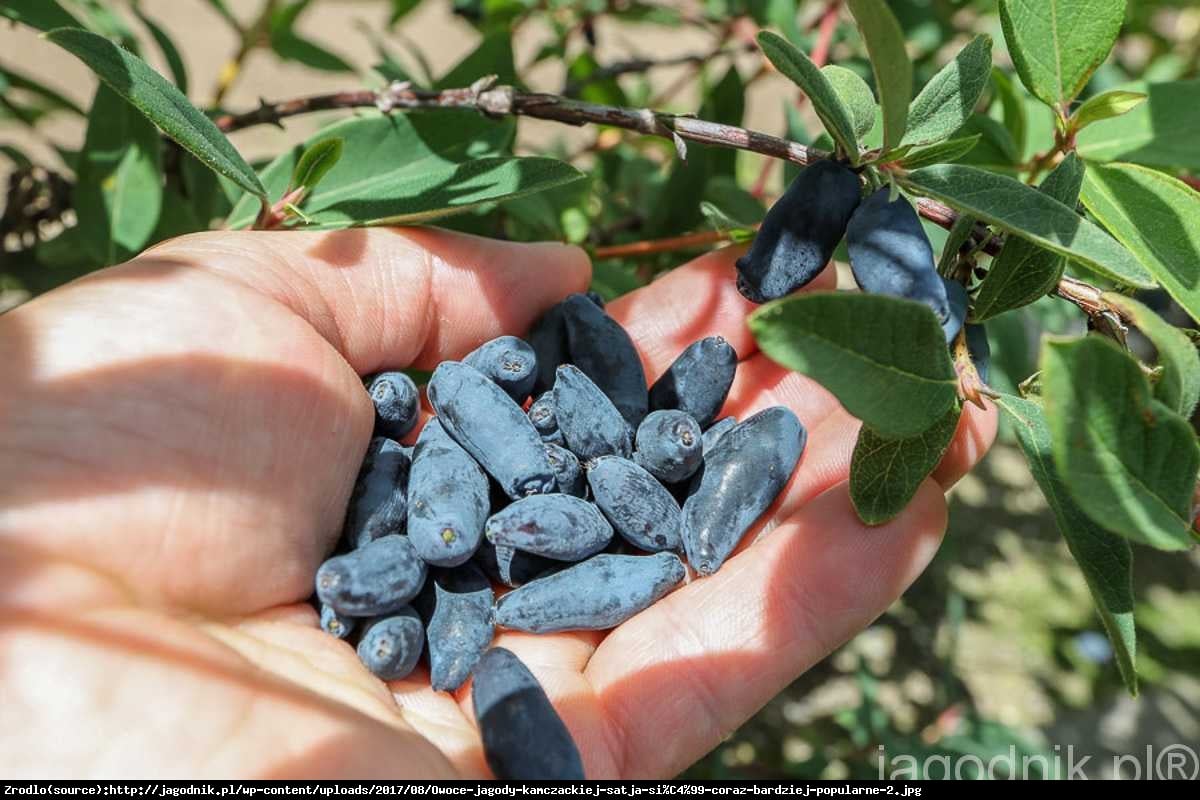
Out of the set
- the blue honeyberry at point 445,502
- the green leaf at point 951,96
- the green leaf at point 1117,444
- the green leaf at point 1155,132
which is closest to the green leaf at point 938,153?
the green leaf at point 951,96

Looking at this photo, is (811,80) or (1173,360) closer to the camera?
(1173,360)

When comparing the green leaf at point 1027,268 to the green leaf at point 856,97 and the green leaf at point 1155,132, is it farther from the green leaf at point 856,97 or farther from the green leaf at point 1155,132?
the green leaf at point 1155,132

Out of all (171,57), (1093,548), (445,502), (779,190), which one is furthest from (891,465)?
(171,57)

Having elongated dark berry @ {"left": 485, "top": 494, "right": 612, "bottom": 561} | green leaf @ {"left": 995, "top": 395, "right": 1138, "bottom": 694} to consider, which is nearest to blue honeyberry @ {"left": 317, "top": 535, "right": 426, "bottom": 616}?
elongated dark berry @ {"left": 485, "top": 494, "right": 612, "bottom": 561}

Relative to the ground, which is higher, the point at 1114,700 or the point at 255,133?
the point at 255,133

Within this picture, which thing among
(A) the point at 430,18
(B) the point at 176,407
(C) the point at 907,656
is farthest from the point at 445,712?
(A) the point at 430,18

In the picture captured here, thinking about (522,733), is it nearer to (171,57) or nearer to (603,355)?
(603,355)

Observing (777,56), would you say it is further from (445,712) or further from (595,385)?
(445,712)
